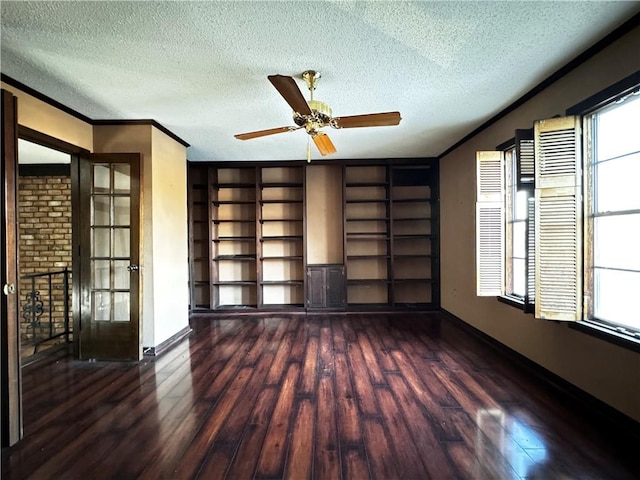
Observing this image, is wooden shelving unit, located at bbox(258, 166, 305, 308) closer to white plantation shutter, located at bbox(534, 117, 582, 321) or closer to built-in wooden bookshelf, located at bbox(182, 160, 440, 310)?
built-in wooden bookshelf, located at bbox(182, 160, 440, 310)

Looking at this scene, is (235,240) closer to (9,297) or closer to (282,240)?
(282,240)

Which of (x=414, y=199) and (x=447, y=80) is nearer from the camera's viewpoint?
(x=447, y=80)

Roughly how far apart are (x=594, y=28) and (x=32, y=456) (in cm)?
450

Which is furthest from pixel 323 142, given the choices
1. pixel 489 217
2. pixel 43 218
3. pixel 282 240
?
pixel 43 218

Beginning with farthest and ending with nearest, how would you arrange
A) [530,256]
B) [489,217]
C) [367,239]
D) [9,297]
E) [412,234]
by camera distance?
1. [367,239]
2. [412,234]
3. [489,217]
4. [530,256]
5. [9,297]

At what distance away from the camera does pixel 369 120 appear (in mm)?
2410

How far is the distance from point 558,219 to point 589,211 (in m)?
0.22

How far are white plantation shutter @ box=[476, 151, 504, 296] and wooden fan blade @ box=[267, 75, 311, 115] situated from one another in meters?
2.13

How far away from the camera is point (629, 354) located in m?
1.91

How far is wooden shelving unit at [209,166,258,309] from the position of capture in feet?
A: 18.0

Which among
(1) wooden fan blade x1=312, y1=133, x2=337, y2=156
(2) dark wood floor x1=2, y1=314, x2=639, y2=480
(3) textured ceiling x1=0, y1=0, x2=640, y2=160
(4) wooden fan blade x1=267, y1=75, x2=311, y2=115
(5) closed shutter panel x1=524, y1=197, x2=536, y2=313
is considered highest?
(3) textured ceiling x1=0, y1=0, x2=640, y2=160

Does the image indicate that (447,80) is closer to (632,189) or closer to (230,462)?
(632,189)

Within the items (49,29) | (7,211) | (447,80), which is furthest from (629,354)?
(49,29)

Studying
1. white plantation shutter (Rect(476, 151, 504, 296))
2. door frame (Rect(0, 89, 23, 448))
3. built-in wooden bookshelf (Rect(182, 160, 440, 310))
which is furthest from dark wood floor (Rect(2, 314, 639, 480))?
built-in wooden bookshelf (Rect(182, 160, 440, 310))
